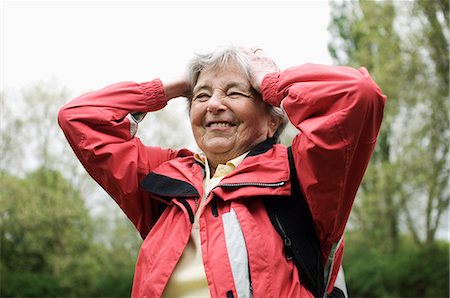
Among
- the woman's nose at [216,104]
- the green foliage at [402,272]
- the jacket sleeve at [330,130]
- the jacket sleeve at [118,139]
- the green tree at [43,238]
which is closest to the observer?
the jacket sleeve at [330,130]

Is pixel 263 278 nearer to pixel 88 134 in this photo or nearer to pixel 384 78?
pixel 88 134

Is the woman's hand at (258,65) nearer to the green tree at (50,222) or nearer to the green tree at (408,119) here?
the green tree at (408,119)

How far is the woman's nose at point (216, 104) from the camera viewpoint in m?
2.35

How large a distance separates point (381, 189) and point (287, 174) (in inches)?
590

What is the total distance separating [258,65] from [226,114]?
0.24 m

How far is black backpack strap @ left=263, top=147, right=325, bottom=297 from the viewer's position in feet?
6.96

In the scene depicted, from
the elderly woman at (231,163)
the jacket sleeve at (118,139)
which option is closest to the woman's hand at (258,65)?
the elderly woman at (231,163)

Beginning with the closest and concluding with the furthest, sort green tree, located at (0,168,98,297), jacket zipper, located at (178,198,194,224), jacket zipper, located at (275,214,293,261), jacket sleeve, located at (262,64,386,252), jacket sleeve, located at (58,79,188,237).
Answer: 1. jacket sleeve, located at (262,64,386,252)
2. jacket zipper, located at (275,214,293,261)
3. jacket zipper, located at (178,198,194,224)
4. jacket sleeve, located at (58,79,188,237)
5. green tree, located at (0,168,98,297)

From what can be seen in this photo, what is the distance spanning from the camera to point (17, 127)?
55.8 feet

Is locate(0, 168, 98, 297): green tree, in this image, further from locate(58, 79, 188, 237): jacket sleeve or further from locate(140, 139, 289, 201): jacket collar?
locate(140, 139, 289, 201): jacket collar

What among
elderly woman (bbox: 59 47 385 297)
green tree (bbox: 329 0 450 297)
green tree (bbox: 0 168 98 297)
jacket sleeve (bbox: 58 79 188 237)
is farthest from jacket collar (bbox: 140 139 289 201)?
green tree (bbox: 0 168 98 297)

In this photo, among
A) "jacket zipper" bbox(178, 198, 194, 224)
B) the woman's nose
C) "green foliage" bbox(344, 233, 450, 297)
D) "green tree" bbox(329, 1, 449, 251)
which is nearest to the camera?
"jacket zipper" bbox(178, 198, 194, 224)

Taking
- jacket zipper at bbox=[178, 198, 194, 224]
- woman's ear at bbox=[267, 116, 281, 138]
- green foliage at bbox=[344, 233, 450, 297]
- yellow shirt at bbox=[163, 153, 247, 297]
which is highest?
woman's ear at bbox=[267, 116, 281, 138]

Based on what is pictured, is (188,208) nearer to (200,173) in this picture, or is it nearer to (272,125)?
(200,173)
